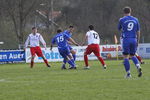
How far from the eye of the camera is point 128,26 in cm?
1508

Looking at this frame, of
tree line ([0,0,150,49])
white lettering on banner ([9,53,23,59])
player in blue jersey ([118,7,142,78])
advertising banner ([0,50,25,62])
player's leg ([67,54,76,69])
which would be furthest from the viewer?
tree line ([0,0,150,49])

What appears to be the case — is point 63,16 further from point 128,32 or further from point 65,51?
point 128,32

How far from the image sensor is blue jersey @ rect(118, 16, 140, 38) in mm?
15070

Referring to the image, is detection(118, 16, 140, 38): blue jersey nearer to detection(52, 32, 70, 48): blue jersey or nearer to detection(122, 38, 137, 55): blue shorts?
detection(122, 38, 137, 55): blue shorts

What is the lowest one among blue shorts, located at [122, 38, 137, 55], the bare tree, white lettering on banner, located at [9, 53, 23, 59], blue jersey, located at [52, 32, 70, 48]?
blue shorts, located at [122, 38, 137, 55]

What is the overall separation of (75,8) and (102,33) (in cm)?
638

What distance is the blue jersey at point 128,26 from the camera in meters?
15.1

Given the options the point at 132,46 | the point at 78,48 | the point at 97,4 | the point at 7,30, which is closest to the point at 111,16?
the point at 97,4

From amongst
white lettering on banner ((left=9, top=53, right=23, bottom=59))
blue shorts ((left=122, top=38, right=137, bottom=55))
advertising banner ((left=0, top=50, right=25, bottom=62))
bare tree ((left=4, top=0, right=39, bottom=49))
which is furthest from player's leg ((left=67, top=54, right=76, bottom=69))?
bare tree ((left=4, top=0, right=39, bottom=49))

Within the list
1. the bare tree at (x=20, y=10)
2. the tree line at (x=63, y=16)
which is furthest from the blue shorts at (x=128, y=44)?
the bare tree at (x=20, y=10)

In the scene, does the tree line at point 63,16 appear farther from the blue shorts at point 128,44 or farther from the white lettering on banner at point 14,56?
Result: the blue shorts at point 128,44

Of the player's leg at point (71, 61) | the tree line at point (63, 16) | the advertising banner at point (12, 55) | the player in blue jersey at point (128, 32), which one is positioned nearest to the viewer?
the player in blue jersey at point (128, 32)

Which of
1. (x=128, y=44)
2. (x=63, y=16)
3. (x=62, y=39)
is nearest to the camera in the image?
(x=128, y=44)

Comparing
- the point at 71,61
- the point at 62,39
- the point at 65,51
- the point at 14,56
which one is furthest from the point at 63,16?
the point at 71,61
